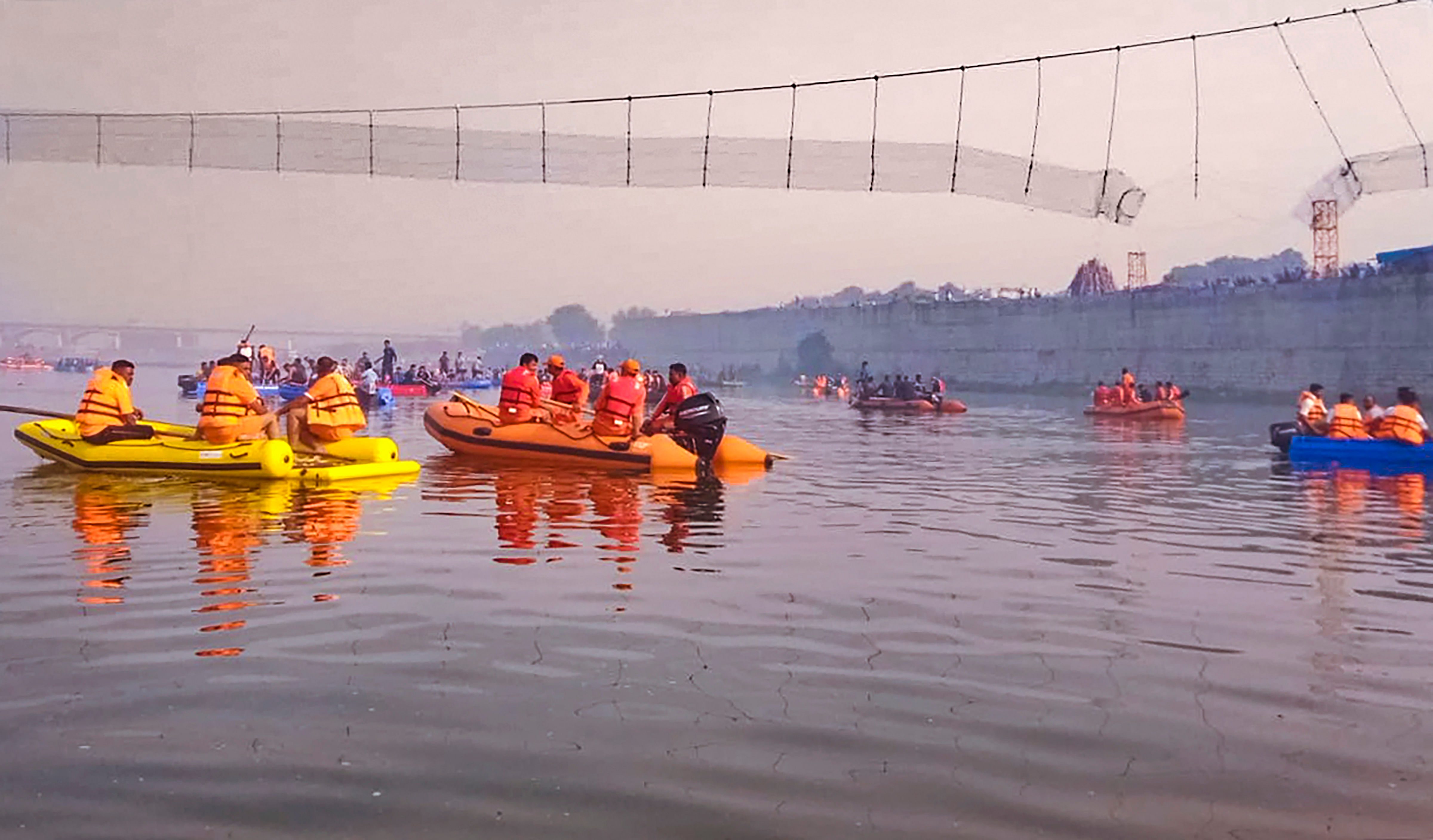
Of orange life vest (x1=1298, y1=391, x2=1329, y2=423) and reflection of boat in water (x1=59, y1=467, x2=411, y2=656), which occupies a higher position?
orange life vest (x1=1298, y1=391, x2=1329, y2=423)

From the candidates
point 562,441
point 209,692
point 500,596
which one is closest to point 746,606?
point 500,596

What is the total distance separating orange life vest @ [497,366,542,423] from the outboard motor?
2.72 meters

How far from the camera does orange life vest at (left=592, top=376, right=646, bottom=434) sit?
61.5ft

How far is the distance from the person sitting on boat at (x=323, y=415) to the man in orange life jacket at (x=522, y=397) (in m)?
2.88

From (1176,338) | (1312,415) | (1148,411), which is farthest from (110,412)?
(1176,338)

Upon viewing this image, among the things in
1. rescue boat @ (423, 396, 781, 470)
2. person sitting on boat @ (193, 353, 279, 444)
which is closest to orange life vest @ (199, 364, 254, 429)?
person sitting on boat @ (193, 353, 279, 444)

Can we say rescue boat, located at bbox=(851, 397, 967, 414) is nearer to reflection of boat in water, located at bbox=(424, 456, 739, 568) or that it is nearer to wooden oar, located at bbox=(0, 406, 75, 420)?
reflection of boat in water, located at bbox=(424, 456, 739, 568)

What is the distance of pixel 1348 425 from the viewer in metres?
22.2

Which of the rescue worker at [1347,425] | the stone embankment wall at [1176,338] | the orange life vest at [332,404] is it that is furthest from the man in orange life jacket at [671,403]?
the stone embankment wall at [1176,338]

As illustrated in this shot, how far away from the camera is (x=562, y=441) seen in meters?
19.2

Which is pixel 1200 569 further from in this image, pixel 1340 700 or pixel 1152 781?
pixel 1152 781

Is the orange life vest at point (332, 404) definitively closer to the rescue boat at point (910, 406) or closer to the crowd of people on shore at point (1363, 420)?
the crowd of people on shore at point (1363, 420)

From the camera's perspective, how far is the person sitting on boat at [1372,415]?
22.0 meters

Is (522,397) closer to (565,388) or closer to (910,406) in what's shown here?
(565,388)
